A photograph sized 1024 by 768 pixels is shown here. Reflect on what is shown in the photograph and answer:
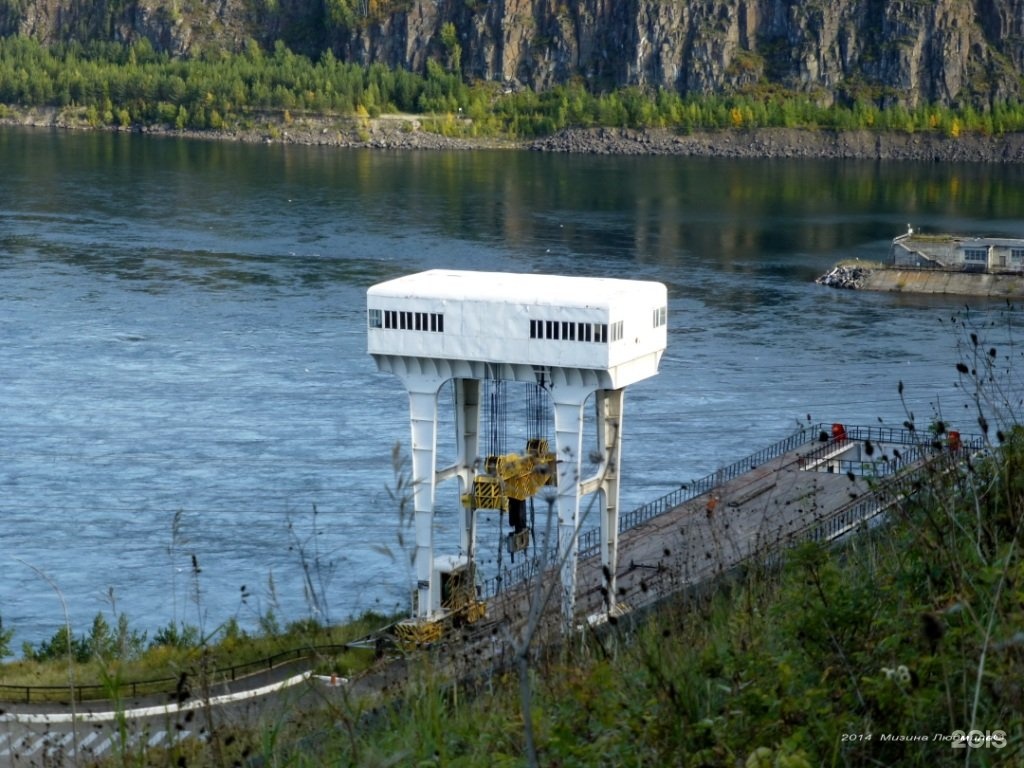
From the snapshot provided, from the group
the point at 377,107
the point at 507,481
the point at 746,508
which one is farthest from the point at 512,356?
the point at 377,107

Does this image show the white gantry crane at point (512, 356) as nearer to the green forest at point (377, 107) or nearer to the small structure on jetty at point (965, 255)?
the small structure on jetty at point (965, 255)

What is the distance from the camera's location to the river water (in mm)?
35750

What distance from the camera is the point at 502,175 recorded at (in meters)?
143

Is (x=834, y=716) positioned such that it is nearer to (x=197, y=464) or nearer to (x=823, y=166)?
(x=197, y=464)

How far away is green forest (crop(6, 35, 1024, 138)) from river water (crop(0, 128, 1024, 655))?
4999cm

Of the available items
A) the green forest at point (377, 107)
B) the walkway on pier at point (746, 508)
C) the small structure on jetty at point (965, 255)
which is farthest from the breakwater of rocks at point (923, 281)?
the green forest at point (377, 107)

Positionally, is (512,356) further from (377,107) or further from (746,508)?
(377,107)

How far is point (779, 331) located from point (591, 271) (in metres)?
16.1

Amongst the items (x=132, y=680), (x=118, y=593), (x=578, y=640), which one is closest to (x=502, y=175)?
(x=118, y=593)

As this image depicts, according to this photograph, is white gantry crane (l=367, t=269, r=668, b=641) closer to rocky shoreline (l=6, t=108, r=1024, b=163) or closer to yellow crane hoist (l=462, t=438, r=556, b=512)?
yellow crane hoist (l=462, t=438, r=556, b=512)

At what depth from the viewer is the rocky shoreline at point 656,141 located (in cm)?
17900

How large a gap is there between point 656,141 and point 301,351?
128 m

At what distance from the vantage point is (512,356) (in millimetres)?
26875

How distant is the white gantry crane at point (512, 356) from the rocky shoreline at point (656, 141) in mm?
151229
